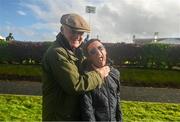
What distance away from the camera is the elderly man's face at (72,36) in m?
3.53

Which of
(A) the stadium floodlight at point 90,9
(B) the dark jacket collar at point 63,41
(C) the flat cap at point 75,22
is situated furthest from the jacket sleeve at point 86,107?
(A) the stadium floodlight at point 90,9

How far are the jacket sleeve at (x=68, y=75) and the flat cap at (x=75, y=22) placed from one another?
0.84 feet

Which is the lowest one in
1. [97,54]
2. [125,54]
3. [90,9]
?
[125,54]

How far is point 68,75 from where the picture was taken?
3365mm

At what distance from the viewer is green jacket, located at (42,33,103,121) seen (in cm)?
338

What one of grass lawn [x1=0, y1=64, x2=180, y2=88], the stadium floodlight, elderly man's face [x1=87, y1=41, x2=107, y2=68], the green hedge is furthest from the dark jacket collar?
the stadium floodlight

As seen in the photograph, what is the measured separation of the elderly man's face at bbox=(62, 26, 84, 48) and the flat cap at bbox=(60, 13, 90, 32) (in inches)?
1.3

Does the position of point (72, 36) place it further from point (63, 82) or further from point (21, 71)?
point (21, 71)

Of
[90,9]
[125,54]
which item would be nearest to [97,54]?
[125,54]

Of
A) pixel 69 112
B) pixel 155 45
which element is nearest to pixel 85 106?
pixel 69 112

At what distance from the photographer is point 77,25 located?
138 inches

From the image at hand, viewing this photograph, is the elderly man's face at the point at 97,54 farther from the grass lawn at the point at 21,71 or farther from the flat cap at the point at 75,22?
the grass lawn at the point at 21,71

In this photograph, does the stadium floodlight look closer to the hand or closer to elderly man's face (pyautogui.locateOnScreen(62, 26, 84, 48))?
the hand

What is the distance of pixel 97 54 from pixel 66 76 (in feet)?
1.72
